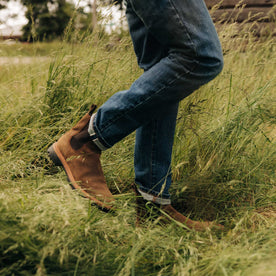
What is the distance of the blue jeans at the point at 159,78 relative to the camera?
1.12m

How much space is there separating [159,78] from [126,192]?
2.35 feet

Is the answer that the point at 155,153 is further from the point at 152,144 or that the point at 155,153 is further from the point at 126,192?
the point at 126,192

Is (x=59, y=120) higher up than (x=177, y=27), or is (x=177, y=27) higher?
(x=177, y=27)

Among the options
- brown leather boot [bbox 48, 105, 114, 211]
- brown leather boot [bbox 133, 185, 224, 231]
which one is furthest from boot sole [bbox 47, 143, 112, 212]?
brown leather boot [bbox 133, 185, 224, 231]

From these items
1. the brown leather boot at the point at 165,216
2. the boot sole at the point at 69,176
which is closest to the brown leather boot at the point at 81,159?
the boot sole at the point at 69,176

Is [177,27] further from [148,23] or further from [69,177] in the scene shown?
[69,177]

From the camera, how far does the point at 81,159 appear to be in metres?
1.42

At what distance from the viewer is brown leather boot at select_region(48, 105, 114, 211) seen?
1.39 m

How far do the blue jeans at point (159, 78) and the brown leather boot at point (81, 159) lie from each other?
2.8 inches

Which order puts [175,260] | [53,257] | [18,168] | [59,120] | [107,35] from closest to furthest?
[53,257] < [175,260] < [18,168] < [59,120] < [107,35]

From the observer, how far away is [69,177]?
4.58 feet

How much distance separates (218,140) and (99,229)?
823 millimetres

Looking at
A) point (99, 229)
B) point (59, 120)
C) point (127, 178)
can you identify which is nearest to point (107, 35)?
point (59, 120)

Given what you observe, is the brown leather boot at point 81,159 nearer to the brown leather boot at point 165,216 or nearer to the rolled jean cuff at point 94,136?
the rolled jean cuff at point 94,136
